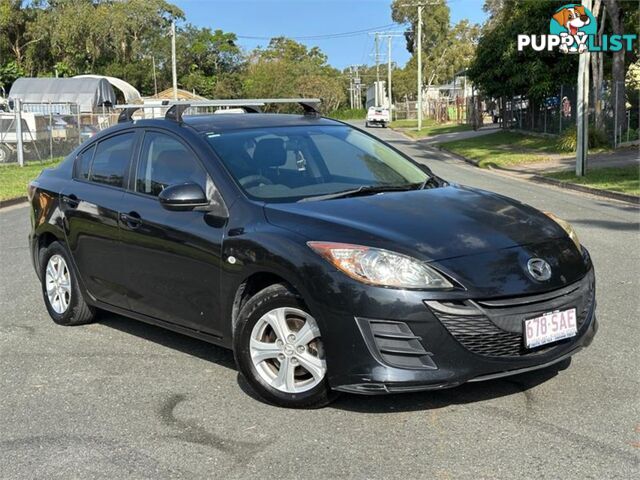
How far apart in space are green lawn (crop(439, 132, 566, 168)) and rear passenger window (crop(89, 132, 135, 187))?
18.7m

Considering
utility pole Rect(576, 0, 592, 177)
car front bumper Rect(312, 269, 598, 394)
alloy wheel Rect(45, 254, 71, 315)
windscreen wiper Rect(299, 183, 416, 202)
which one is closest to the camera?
car front bumper Rect(312, 269, 598, 394)

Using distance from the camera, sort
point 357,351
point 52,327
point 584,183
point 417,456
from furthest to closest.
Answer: point 584,183
point 52,327
point 357,351
point 417,456

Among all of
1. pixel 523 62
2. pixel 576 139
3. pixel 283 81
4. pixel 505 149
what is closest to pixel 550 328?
pixel 576 139

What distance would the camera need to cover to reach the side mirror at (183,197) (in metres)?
4.62

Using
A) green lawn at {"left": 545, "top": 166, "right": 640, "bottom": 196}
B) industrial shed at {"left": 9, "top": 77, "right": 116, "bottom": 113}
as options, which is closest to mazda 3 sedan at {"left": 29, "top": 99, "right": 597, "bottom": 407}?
green lawn at {"left": 545, "top": 166, "right": 640, "bottom": 196}

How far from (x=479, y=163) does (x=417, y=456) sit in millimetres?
21631

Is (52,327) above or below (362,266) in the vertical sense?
below

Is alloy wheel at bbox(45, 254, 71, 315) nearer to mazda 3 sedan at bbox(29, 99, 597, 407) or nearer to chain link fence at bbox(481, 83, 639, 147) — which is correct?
mazda 3 sedan at bbox(29, 99, 597, 407)

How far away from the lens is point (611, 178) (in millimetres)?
17328

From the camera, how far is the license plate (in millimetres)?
3938

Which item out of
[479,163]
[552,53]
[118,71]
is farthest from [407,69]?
[479,163]

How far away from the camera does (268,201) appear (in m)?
4.60

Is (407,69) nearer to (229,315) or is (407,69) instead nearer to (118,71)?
(118,71)

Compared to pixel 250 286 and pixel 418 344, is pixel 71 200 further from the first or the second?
pixel 418 344
